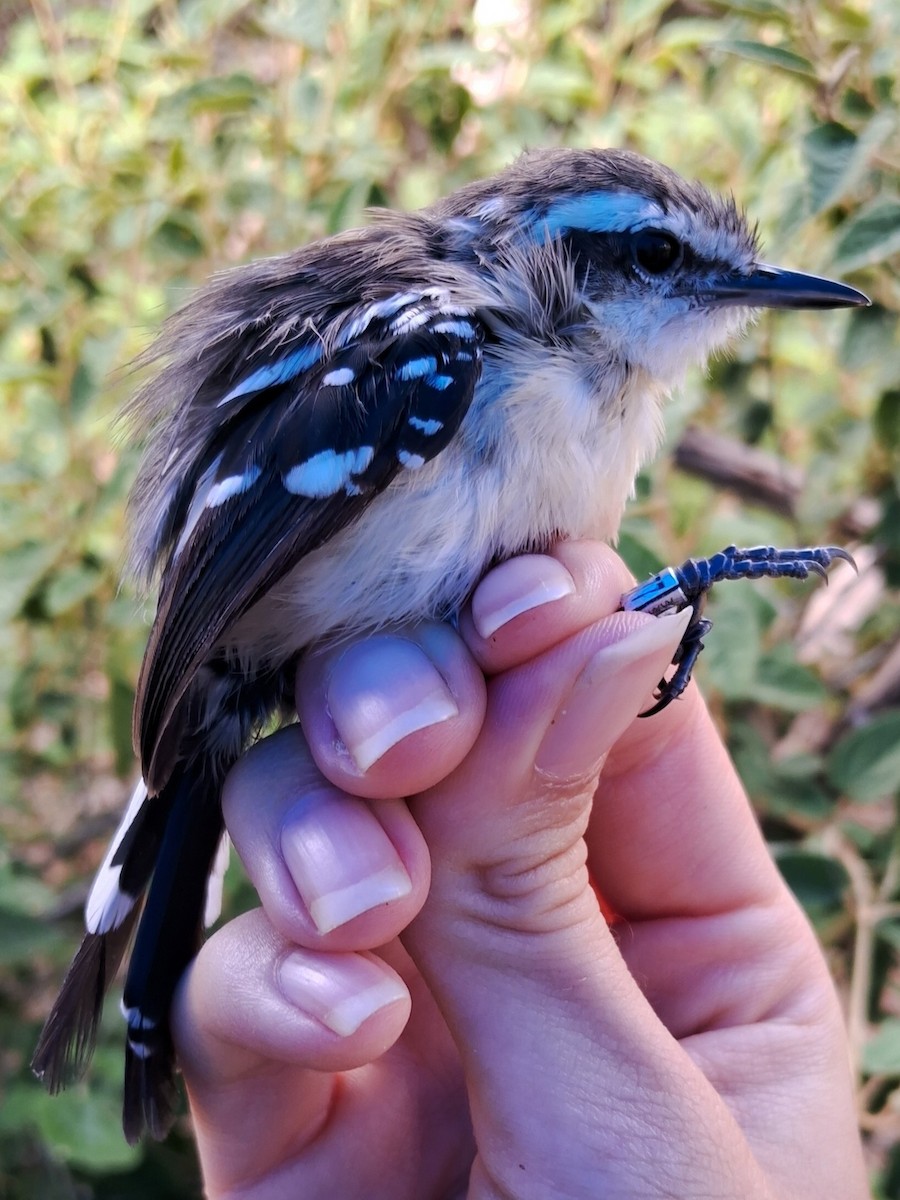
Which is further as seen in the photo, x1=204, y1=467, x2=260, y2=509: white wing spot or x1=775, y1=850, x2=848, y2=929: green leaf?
x1=775, y1=850, x2=848, y2=929: green leaf

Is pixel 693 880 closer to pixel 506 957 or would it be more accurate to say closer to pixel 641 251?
pixel 506 957

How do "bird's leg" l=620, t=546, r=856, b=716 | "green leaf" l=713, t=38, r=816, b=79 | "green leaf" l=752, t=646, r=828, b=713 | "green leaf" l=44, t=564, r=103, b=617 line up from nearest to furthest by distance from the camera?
"bird's leg" l=620, t=546, r=856, b=716 → "green leaf" l=713, t=38, r=816, b=79 → "green leaf" l=752, t=646, r=828, b=713 → "green leaf" l=44, t=564, r=103, b=617

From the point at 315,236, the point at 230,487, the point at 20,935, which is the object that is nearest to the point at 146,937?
the point at 20,935

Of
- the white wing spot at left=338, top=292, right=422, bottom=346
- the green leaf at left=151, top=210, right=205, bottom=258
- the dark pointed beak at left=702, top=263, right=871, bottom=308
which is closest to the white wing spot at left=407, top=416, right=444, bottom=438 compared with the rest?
the white wing spot at left=338, top=292, right=422, bottom=346

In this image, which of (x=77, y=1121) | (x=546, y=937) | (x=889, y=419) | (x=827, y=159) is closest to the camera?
(x=546, y=937)

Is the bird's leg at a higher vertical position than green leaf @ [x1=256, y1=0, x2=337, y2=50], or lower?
lower

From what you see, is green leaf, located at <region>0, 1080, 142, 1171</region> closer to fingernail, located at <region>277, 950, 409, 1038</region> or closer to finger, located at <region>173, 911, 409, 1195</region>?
finger, located at <region>173, 911, 409, 1195</region>
